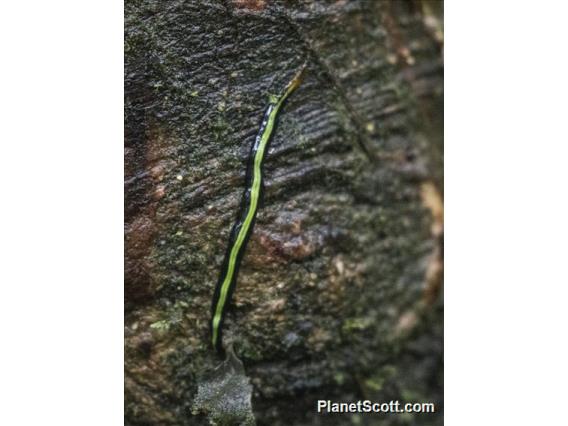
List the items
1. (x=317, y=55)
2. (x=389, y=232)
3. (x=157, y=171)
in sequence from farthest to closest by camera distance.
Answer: (x=389, y=232) → (x=317, y=55) → (x=157, y=171)

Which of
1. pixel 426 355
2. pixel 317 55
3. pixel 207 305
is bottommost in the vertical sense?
pixel 426 355

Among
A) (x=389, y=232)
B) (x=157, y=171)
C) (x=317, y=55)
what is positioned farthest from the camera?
(x=389, y=232)

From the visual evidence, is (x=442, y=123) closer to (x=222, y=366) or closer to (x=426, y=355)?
(x=426, y=355)

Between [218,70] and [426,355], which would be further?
[426,355]

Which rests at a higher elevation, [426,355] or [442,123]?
[442,123]

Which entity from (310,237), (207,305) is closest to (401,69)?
(310,237)

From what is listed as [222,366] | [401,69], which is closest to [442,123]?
[401,69]

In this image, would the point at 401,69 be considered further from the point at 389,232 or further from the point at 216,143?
the point at 216,143
